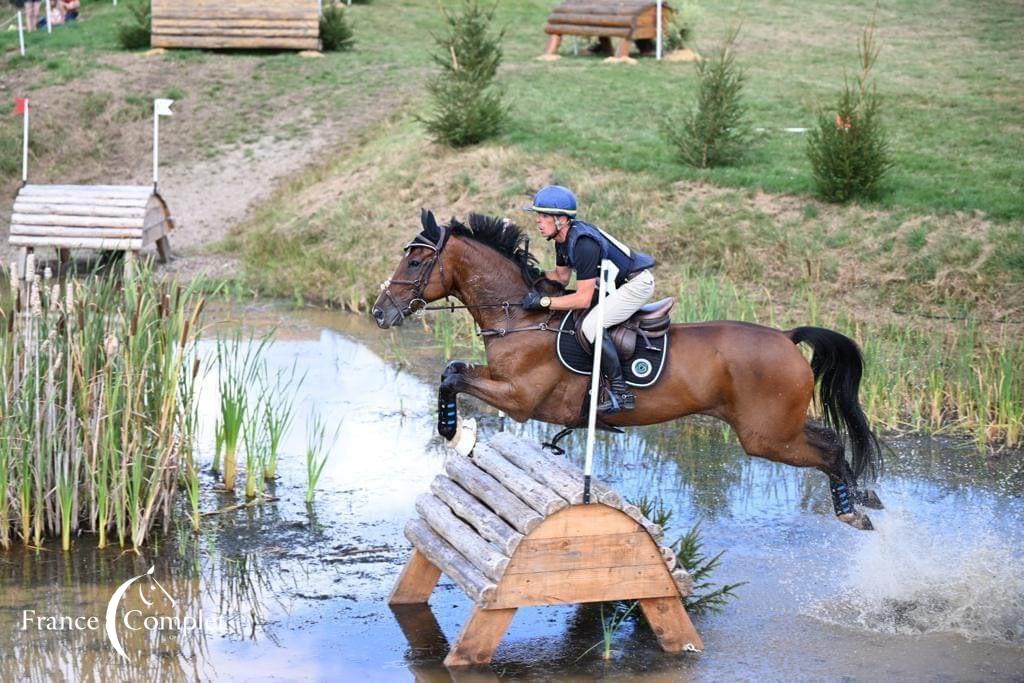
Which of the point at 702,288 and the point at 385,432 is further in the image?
the point at 702,288

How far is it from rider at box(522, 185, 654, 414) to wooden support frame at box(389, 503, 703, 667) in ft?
3.46

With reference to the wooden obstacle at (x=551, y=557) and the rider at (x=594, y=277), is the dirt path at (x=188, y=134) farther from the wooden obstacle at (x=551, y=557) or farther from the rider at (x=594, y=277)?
the wooden obstacle at (x=551, y=557)

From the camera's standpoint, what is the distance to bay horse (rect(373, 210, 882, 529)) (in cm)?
750

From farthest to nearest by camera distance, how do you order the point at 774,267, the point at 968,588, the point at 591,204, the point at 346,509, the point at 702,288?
the point at 591,204, the point at 774,267, the point at 702,288, the point at 346,509, the point at 968,588

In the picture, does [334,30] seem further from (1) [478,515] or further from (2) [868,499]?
(1) [478,515]

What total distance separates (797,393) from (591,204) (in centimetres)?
971

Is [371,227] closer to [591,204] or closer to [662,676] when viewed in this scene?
[591,204]

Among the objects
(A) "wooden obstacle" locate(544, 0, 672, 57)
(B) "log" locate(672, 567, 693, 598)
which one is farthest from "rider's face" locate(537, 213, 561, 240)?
(A) "wooden obstacle" locate(544, 0, 672, 57)

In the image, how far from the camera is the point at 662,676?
6465mm

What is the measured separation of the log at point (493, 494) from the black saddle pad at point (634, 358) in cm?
80

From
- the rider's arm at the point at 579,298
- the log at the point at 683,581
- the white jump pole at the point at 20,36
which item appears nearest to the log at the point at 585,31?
the white jump pole at the point at 20,36

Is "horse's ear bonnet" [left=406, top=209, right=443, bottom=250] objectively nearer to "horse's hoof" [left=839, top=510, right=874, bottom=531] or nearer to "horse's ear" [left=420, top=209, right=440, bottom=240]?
"horse's ear" [left=420, top=209, right=440, bottom=240]

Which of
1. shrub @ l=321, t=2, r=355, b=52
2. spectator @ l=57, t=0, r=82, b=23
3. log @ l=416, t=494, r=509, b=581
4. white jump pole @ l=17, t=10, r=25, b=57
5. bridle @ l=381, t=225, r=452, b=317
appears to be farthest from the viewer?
spectator @ l=57, t=0, r=82, b=23

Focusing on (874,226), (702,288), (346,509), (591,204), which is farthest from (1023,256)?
(346,509)
